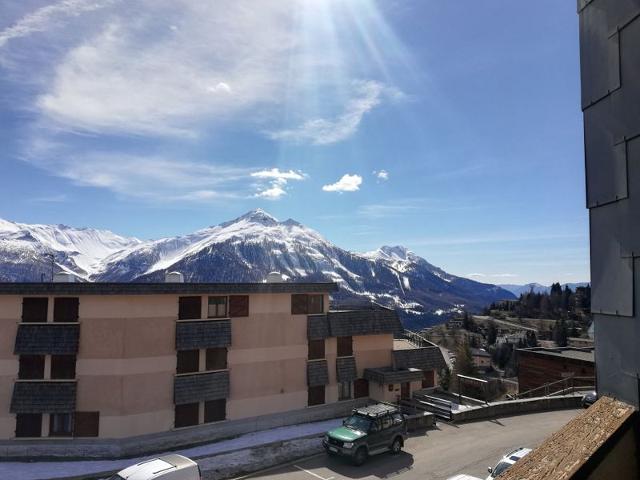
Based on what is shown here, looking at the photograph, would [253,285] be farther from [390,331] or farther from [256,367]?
[390,331]

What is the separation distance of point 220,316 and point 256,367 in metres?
4.20

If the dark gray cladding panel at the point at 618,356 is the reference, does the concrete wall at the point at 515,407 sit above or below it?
below

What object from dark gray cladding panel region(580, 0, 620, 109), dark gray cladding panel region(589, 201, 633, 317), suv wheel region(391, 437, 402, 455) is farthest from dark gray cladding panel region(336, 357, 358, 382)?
dark gray cladding panel region(580, 0, 620, 109)

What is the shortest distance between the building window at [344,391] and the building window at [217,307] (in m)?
10.3

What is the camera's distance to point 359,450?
2347cm

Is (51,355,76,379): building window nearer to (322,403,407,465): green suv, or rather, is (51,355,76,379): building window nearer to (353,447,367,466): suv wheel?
(322,403,407,465): green suv

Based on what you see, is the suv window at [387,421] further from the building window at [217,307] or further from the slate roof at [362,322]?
the building window at [217,307]

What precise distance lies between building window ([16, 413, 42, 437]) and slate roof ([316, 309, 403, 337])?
1863 centimetres

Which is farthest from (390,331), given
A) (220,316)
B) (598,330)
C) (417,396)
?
(598,330)

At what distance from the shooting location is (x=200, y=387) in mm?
27562

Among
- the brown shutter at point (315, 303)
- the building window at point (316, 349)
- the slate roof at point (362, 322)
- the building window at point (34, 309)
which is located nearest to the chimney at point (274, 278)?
the brown shutter at point (315, 303)

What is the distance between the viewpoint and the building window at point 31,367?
25344 mm

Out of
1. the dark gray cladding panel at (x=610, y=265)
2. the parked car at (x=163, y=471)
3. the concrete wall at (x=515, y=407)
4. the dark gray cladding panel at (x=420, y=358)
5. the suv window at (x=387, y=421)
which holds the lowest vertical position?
the concrete wall at (x=515, y=407)

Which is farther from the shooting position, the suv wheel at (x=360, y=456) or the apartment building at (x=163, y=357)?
the apartment building at (x=163, y=357)
